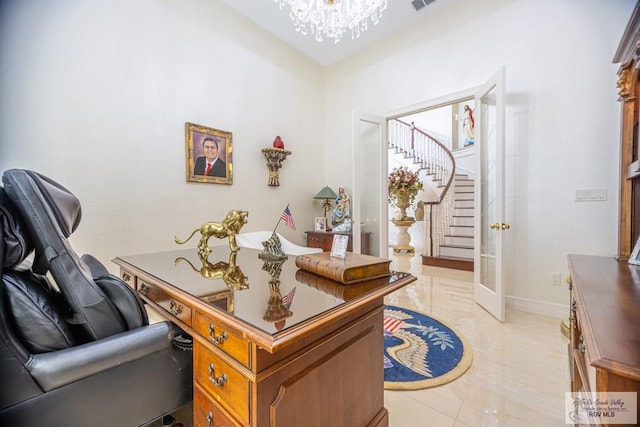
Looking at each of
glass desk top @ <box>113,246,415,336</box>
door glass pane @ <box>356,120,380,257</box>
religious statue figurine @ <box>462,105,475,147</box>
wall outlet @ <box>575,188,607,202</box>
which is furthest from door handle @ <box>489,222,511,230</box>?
religious statue figurine @ <box>462,105,475,147</box>

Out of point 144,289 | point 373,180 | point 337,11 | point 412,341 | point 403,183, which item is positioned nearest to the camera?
point 144,289

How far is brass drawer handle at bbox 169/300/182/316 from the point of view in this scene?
3.26 feet

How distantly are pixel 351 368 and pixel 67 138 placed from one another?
279 cm

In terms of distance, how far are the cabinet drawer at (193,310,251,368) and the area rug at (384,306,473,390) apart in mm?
1253

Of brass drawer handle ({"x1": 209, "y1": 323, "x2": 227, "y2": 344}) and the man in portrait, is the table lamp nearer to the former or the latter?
the man in portrait

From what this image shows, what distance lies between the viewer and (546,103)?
8.63 ft

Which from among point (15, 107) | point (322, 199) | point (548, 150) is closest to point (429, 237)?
point (322, 199)

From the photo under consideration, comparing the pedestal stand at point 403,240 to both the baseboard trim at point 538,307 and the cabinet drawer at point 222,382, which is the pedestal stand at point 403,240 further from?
the cabinet drawer at point 222,382

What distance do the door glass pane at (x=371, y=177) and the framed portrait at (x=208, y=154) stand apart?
68.9 inches

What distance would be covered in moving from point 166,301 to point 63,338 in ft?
1.01

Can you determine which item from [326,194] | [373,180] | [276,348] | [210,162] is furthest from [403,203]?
[276,348]

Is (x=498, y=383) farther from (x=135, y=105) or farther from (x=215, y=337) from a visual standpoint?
(x=135, y=105)

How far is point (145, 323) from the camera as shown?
3.41ft

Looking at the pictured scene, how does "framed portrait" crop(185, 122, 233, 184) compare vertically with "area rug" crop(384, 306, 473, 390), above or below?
above
